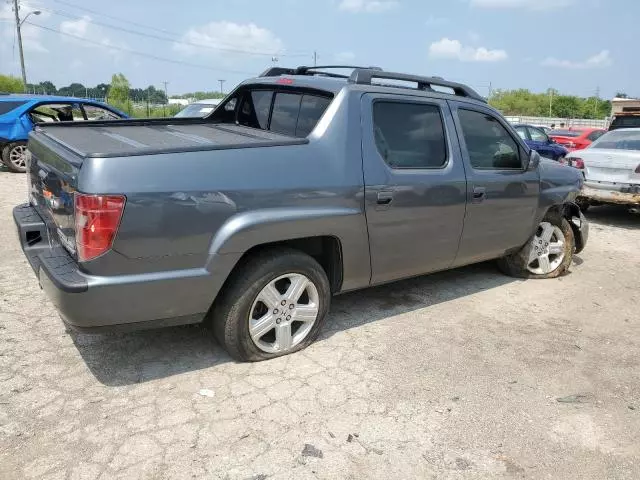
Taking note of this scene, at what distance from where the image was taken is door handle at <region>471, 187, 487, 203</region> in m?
4.51

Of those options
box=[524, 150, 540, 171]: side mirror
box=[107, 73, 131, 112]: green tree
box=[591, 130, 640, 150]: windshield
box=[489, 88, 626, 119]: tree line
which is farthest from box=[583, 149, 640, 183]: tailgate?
box=[489, 88, 626, 119]: tree line

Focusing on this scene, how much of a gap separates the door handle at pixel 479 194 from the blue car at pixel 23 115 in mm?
8864

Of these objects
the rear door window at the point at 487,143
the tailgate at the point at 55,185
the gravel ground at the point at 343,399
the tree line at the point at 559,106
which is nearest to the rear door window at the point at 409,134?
the rear door window at the point at 487,143

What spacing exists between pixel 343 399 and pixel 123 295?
140cm

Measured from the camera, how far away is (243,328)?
3.43 metres

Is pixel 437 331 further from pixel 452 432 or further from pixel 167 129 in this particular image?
pixel 167 129

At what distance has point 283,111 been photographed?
424 cm

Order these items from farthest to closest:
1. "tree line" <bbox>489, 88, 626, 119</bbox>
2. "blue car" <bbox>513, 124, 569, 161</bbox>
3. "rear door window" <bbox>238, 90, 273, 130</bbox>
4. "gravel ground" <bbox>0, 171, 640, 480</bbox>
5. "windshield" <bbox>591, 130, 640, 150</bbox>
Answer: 1. "tree line" <bbox>489, 88, 626, 119</bbox>
2. "blue car" <bbox>513, 124, 569, 161</bbox>
3. "windshield" <bbox>591, 130, 640, 150</bbox>
4. "rear door window" <bbox>238, 90, 273, 130</bbox>
5. "gravel ground" <bbox>0, 171, 640, 480</bbox>

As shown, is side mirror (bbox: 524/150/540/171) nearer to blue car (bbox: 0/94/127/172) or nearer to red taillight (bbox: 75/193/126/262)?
red taillight (bbox: 75/193/126/262)

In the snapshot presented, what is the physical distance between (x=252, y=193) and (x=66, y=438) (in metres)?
1.62

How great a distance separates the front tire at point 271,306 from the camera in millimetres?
3367

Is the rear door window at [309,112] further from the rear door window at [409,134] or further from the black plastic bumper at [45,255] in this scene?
the black plastic bumper at [45,255]

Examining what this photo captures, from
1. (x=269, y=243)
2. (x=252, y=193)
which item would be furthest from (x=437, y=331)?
(x=252, y=193)

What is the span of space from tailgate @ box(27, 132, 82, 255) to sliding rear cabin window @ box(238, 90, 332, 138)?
1.55m
